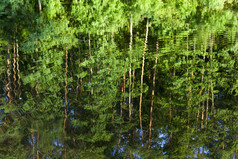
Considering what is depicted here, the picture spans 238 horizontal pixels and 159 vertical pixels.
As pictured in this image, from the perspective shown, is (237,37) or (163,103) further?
(237,37)

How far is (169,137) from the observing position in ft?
16.5

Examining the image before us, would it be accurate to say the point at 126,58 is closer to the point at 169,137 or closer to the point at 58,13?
the point at 169,137

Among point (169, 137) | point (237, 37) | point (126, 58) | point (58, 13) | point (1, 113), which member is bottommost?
point (169, 137)

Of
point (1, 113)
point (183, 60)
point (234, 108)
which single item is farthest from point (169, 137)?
point (183, 60)

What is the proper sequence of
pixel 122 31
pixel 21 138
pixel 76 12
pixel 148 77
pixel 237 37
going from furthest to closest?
pixel 76 12, pixel 122 31, pixel 237 37, pixel 148 77, pixel 21 138

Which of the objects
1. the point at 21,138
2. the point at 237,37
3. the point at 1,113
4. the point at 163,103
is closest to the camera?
the point at 21,138

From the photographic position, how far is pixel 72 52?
376 inches

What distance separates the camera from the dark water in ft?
15.8

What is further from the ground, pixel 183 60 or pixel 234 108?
pixel 183 60

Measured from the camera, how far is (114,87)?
7.00m

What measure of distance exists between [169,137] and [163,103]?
140 centimetres

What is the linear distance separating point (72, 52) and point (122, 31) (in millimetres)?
4036

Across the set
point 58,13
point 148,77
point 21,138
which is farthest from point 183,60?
point 58,13

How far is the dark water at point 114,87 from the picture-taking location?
4.80 meters
